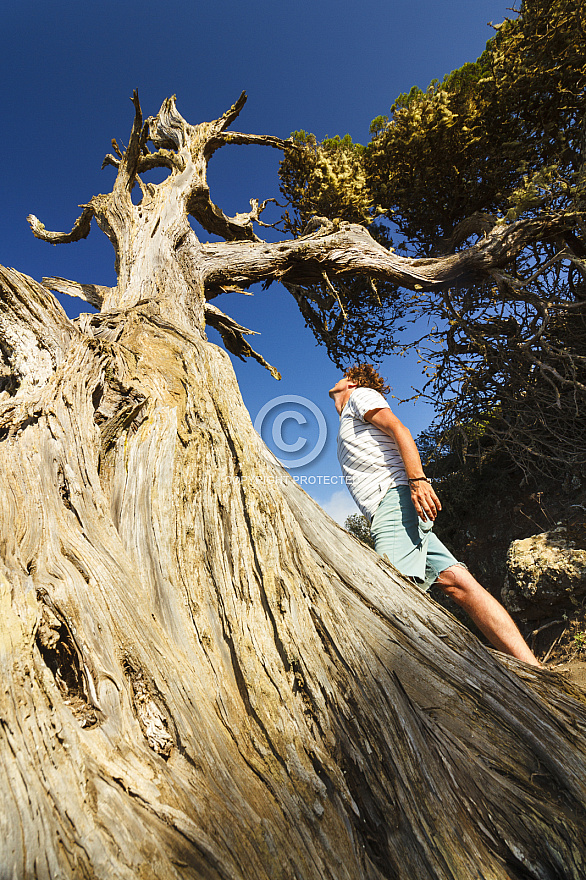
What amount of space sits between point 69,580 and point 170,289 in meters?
3.16

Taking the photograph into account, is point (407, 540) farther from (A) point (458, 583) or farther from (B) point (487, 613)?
(B) point (487, 613)

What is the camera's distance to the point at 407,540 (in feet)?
8.31

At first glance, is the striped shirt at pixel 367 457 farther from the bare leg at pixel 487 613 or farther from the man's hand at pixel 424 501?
the bare leg at pixel 487 613

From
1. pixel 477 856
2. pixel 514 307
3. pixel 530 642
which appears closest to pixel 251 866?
pixel 477 856

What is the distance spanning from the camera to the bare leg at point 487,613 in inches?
91.8

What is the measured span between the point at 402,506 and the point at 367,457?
1.28 feet

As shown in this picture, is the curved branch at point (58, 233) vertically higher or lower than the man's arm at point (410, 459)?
higher

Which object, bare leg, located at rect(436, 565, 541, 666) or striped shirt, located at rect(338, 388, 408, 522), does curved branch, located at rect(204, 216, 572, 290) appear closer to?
striped shirt, located at rect(338, 388, 408, 522)

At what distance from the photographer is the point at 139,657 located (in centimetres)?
145

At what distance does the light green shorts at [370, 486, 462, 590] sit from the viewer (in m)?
2.46

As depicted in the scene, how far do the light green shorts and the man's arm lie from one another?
0.32 ft

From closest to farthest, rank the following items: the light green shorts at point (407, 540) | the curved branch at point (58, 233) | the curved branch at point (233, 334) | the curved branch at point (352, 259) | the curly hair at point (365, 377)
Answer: the light green shorts at point (407, 540) → the curly hair at point (365, 377) → the curved branch at point (352, 259) → the curved branch at point (233, 334) → the curved branch at point (58, 233)

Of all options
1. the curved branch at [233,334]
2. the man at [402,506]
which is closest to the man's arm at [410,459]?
the man at [402,506]

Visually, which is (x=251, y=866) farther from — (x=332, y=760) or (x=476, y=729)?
(x=476, y=729)
